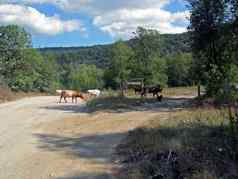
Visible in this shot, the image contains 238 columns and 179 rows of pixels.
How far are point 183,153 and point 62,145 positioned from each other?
16.2ft

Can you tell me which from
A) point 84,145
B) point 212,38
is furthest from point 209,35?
point 84,145

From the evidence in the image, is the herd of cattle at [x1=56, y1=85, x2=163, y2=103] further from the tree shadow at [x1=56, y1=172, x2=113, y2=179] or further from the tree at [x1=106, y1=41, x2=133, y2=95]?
the tree at [x1=106, y1=41, x2=133, y2=95]

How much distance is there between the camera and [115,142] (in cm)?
1346

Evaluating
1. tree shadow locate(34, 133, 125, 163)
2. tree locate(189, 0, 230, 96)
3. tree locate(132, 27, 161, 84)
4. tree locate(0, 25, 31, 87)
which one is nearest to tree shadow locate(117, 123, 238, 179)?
tree shadow locate(34, 133, 125, 163)

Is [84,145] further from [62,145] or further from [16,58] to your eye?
[16,58]

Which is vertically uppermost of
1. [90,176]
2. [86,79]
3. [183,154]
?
[183,154]

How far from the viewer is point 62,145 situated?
44.4 feet

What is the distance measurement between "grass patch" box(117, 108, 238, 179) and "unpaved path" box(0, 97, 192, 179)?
0.62 m

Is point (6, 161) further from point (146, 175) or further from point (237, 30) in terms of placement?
point (237, 30)

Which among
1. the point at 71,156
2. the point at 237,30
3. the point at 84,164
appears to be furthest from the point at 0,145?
the point at 237,30

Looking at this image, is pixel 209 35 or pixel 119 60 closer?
pixel 209 35

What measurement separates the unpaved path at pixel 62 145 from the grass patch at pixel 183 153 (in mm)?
621

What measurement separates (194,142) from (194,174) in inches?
87.0

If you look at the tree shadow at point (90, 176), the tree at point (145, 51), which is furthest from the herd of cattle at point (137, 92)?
the tree shadow at point (90, 176)
